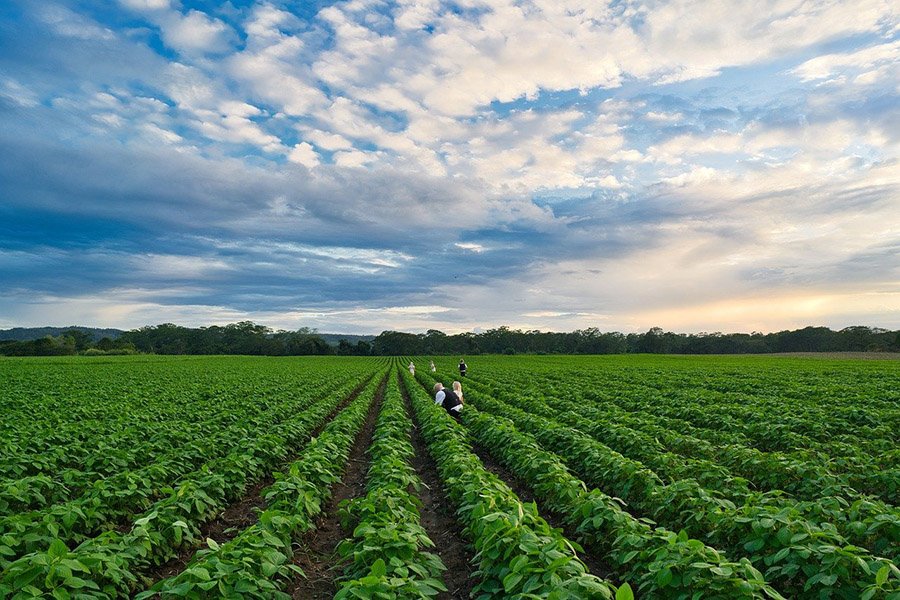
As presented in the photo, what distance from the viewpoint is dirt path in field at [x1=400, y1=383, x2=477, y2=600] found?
244 inches

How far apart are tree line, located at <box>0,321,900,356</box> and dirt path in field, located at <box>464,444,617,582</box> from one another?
116 m

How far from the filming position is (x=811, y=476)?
306 inches

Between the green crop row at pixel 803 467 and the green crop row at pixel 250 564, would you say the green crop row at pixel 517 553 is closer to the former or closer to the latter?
the green crop row at pixel 250 564

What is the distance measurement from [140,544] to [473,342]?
523ft

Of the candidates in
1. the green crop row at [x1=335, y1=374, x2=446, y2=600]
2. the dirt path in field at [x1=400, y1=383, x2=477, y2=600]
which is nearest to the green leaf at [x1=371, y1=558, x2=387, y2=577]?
the green crop row at [x1=335, y1=374, x2=446, y2=600]

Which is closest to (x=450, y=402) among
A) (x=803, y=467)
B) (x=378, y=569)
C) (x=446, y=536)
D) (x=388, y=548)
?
(x=446, y=536)

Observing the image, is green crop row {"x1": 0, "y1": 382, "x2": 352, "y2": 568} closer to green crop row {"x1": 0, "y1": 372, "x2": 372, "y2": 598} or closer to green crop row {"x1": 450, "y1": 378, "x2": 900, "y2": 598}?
green crop row {"x1": 0, "y1": 372, "x2": 372, "y2": 598}

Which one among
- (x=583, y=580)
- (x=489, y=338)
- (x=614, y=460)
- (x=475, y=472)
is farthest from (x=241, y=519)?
(x=489, y=338)

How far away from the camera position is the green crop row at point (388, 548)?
12.9ft

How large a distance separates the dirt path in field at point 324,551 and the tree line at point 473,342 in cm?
11589

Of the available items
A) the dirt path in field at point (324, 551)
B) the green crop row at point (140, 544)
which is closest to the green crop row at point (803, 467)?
the dirt path in field at point (324, 551)

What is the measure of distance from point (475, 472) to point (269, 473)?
6.08 metres

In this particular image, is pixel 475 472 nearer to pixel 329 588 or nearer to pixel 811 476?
pixel 329 588

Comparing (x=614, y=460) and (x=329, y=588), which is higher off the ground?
(x=614, y=460)
